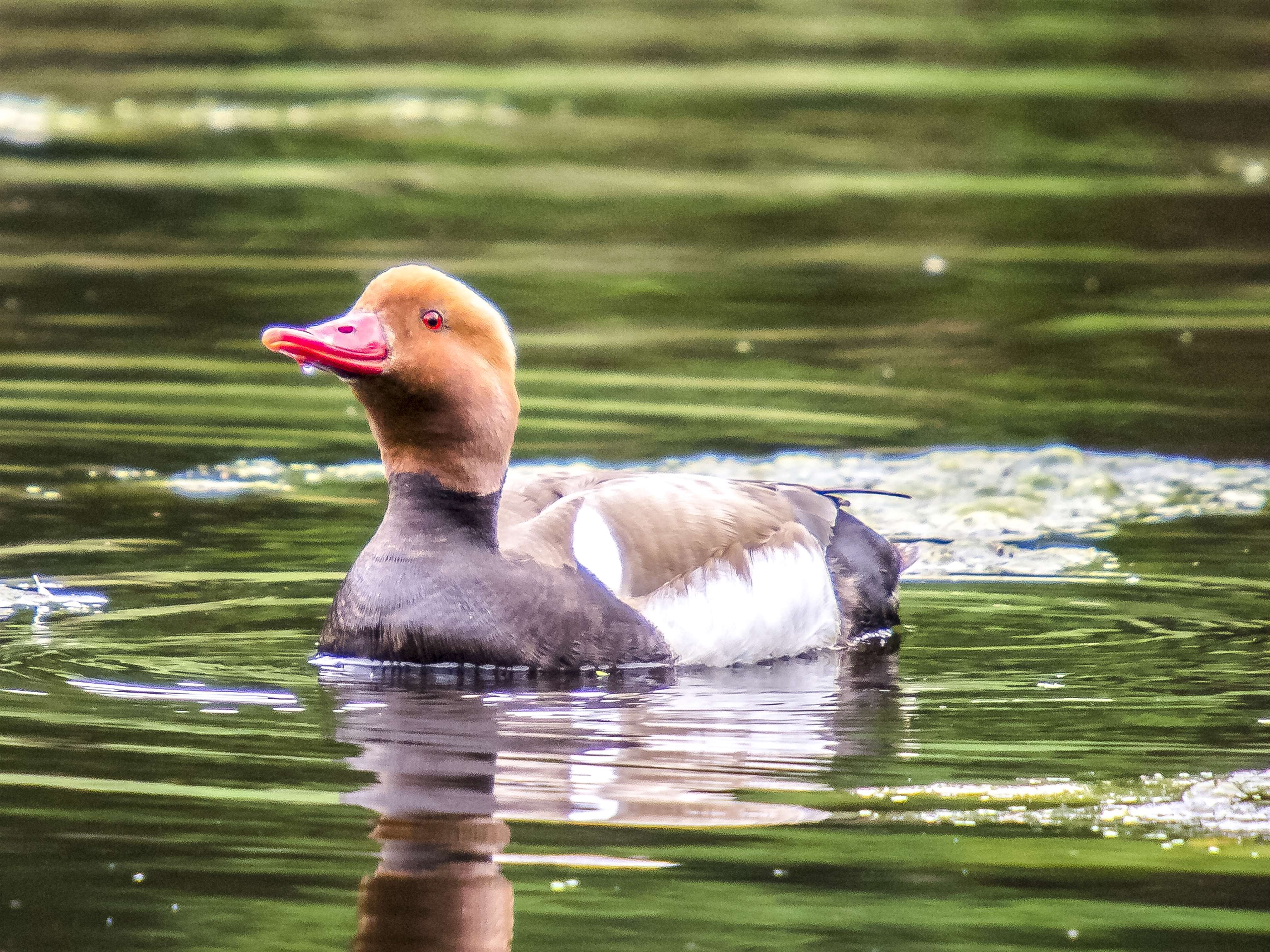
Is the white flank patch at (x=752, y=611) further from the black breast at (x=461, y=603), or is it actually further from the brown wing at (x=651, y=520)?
the black breast at (x=461, y=603)

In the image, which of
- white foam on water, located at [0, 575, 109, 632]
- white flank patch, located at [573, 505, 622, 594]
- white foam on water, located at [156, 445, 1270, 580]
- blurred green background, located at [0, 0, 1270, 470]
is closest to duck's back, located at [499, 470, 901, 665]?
white flank patch, located at [573, 505, 622, 594]

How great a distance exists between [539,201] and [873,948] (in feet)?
45.1

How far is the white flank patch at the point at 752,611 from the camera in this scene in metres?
8.65

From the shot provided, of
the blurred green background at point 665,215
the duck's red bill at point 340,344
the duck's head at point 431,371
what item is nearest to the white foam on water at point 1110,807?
the duck's head at point 431,371

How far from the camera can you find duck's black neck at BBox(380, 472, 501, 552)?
27.5 feet

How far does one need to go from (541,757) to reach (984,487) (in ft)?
15.8

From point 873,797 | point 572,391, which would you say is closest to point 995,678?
point 873,797

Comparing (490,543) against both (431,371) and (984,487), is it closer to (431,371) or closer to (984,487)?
(431,371)

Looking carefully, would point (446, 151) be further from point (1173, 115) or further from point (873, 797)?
point (873, 797)

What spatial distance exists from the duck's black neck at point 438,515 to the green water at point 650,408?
526 millimetres

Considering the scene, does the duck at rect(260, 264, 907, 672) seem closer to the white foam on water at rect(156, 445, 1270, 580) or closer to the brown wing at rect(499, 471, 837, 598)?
the brown wing at rect(499, 471, 837, 598)

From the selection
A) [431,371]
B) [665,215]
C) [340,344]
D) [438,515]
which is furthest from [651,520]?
[665,215]

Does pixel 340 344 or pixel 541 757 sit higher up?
pixel 340 344

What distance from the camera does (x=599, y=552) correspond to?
337 inches
